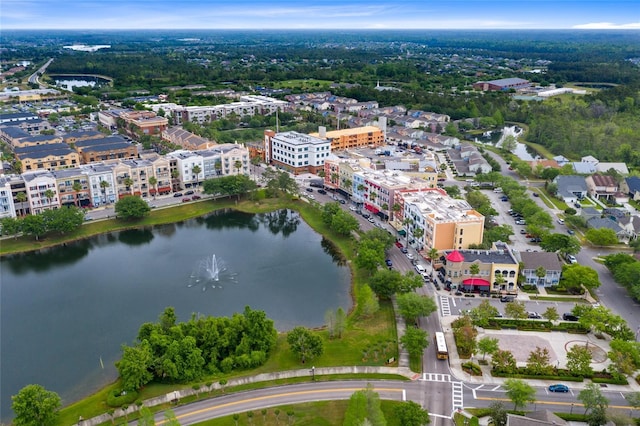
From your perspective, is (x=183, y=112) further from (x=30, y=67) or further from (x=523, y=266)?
(x=30, y=67)

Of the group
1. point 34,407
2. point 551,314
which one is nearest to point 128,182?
point 34,407

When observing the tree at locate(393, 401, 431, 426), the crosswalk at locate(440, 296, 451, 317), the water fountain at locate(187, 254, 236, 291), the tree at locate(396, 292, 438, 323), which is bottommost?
the water fountain at locate(187, 254, 236, 291)

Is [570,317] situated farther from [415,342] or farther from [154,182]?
[154,182]

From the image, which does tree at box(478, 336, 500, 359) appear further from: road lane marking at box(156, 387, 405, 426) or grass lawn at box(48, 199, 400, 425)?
road lane marking at box(156, 387, 405, 426)

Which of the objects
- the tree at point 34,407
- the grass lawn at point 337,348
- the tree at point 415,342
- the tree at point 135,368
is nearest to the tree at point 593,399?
the tree at point 415,342

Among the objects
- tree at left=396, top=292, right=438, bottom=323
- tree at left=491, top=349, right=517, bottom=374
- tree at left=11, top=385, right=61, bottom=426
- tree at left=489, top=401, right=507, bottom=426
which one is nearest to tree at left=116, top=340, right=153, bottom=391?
tree at left=11, top=385, right=61, bottom=426
